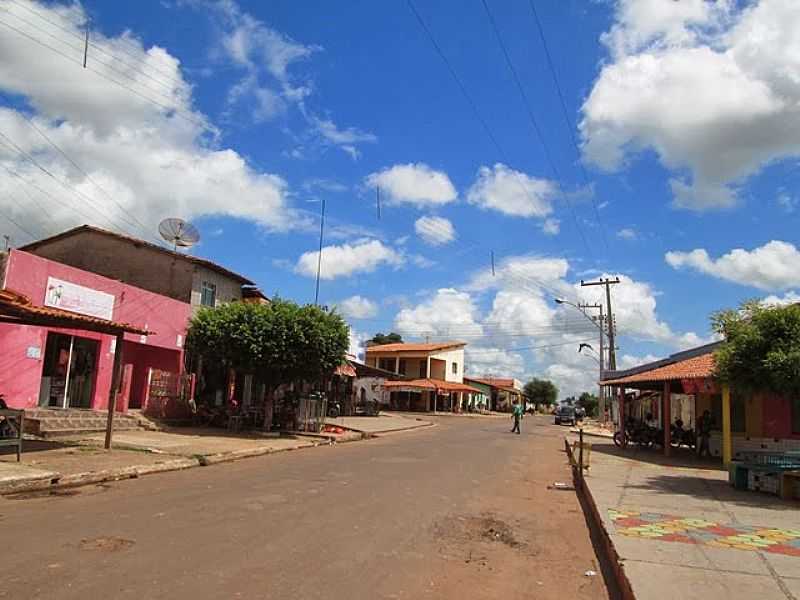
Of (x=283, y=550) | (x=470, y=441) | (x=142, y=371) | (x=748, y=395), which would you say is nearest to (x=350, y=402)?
(x=470, y=441)

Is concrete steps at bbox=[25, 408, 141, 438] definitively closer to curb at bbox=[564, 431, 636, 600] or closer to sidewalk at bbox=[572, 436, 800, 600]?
curb at bbox=[564, 431, 636, 600]

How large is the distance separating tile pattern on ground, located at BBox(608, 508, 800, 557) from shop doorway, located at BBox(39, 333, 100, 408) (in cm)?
1648

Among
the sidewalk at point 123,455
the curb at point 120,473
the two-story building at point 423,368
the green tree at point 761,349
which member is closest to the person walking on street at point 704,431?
the green tree at point 761,349

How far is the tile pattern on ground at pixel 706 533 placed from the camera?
7.62 metres

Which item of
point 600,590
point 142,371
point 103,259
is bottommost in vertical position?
point 600,590

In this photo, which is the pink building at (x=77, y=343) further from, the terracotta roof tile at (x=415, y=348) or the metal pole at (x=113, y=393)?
the terracotta roof tile at (x=415, y=348)

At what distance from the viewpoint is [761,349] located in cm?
1266

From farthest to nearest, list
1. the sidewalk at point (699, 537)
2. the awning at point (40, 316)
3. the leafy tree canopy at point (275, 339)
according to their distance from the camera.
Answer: the leafy tree canopy at point (275, 339)
the awning at point (40, 316)
the sidewalk at point (699, 537)

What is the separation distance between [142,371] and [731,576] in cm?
2106

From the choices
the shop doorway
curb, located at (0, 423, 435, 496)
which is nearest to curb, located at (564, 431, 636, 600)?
curb, located at (0, 423, 435, 496)

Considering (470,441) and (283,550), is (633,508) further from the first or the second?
(470,441)

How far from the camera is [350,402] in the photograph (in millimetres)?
42500

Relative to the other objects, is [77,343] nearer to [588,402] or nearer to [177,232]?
[177,232]

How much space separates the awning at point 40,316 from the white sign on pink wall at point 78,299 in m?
4.43
